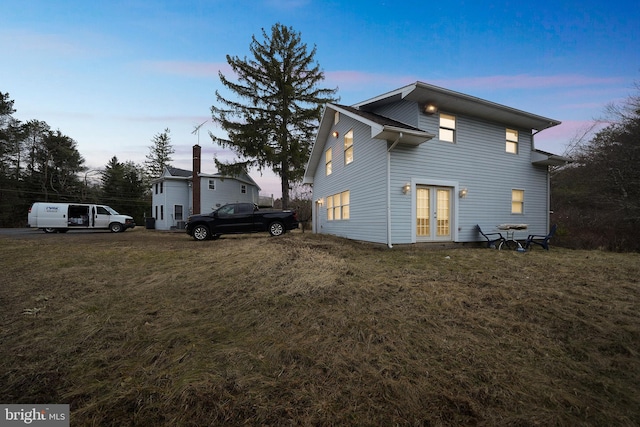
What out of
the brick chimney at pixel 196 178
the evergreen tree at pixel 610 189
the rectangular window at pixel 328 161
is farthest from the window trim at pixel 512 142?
the brick chimney at pixel 196 178

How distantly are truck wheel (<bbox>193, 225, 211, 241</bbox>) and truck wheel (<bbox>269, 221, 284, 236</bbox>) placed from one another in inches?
120

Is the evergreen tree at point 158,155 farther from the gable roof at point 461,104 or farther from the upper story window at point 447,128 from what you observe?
the upper story window at point 447,128

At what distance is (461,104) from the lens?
9234mm

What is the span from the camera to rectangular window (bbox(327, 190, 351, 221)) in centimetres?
1198

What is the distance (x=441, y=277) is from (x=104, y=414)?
508 cm

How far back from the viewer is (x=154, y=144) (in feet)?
141

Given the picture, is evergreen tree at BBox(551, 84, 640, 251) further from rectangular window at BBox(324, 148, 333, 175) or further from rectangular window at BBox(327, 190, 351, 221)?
rectangular window at BBox(324, 148, 333, 175)

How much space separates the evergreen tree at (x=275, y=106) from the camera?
17.6 m

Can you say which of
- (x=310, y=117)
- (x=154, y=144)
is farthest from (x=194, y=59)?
(x=154, y=144)

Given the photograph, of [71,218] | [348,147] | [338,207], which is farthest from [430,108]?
[71,218]

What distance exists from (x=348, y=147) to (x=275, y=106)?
9.34m

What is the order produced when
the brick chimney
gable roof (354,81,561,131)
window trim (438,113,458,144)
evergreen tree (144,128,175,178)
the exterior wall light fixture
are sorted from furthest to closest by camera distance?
1. evergreen tree (144,128,175,178)
2. the brick chimney
3. window trim (438,113,458,144)
4. the exterior wall light fixture
5. gable roof (354,81,561,131)

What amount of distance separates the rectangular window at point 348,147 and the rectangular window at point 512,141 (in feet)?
22.3

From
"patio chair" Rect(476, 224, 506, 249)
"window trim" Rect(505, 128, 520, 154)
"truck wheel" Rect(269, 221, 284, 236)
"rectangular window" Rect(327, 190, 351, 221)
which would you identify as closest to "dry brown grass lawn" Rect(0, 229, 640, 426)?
"patio chair" Rect(476, 224, 506, 249)
